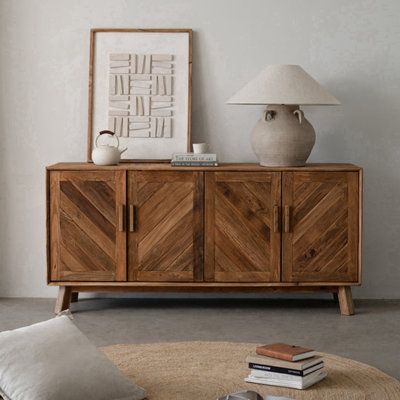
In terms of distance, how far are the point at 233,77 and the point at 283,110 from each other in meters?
0.49

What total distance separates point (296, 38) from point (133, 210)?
4.67ft

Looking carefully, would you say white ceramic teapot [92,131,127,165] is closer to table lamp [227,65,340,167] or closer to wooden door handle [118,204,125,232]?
wooden door handle [118,204,125,232]

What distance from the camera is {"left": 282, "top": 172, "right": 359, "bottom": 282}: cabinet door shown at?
5.28m

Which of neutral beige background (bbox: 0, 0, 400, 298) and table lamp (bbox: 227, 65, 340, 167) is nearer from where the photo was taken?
table lamp (bbox: 227, 65, 340, 167)

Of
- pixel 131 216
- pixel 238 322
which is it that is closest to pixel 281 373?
pixel 238 322

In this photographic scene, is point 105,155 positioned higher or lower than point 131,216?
higher

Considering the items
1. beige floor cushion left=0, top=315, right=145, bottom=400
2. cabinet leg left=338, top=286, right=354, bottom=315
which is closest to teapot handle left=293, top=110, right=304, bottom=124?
cabinet leg left=338, top=286, right=354, bottom=315

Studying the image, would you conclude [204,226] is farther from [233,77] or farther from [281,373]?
[281,373]

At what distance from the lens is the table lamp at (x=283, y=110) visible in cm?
518

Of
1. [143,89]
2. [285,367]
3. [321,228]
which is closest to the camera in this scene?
[285,367]

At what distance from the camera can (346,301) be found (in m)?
5.34

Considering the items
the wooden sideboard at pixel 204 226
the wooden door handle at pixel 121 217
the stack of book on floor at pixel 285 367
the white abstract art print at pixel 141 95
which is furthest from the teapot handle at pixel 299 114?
the stack of book on floor at pixel 285 367

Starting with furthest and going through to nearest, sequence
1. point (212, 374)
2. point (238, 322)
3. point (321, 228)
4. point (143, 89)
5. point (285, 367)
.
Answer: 1. point (143, 89)
2. point (321, 228)
3. point (238, 322)
4. point (212, 374)
5. point (285, 367)

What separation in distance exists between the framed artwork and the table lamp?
469 millimetres
